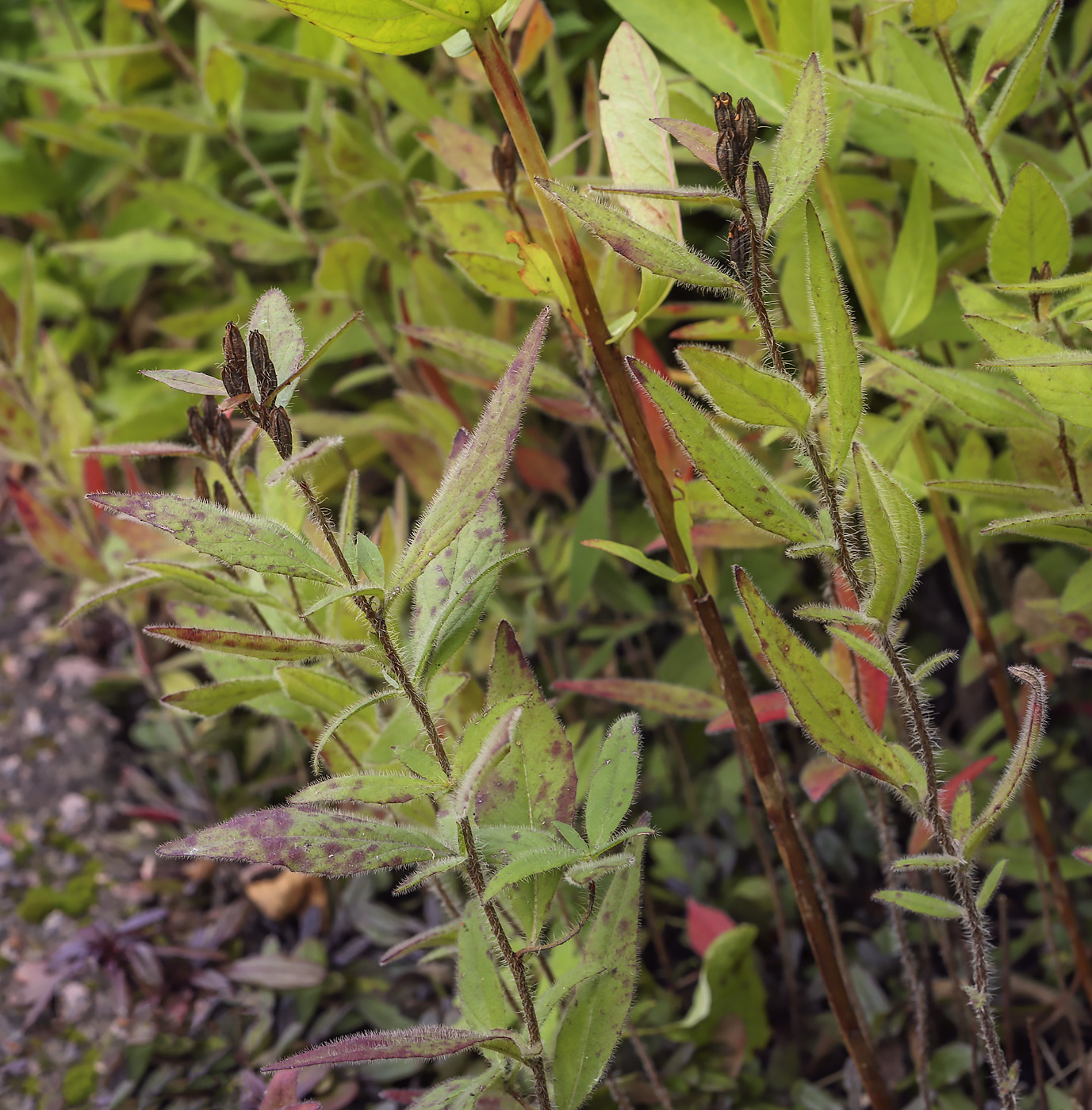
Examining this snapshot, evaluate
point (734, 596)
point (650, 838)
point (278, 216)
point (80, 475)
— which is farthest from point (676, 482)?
point (278, 216)

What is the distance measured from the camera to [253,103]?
6.03ft

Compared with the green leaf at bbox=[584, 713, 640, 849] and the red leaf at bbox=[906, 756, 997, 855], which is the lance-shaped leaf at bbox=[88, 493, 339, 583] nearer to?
the green leaf at bbox=[584, 713, 640, 849]

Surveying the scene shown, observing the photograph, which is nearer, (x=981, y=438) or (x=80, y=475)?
(x=981, y=438)

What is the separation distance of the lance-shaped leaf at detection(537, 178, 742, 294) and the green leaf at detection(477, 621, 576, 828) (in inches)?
10.0

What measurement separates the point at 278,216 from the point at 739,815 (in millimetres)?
1300

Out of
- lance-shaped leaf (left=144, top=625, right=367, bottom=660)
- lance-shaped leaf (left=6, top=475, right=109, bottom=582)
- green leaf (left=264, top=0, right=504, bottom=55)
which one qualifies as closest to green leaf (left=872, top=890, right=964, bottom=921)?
lance-shaped leaf (left=144, top=625, right=367, bottom=660)

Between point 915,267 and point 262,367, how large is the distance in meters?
0.61

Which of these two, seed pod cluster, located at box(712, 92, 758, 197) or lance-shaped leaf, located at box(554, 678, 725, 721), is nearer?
seed pod cluster, located at box(712, 92, 758, 197)

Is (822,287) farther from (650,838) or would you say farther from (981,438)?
(650,838)

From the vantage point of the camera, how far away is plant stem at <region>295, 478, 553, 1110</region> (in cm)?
55

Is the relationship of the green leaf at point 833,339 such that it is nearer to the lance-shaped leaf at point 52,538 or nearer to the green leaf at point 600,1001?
the green leaf at point 600,1001

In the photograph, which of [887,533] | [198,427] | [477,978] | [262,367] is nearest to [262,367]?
[262,367]

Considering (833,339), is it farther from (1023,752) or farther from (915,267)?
(915,267)

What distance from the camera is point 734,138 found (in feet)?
1.72
